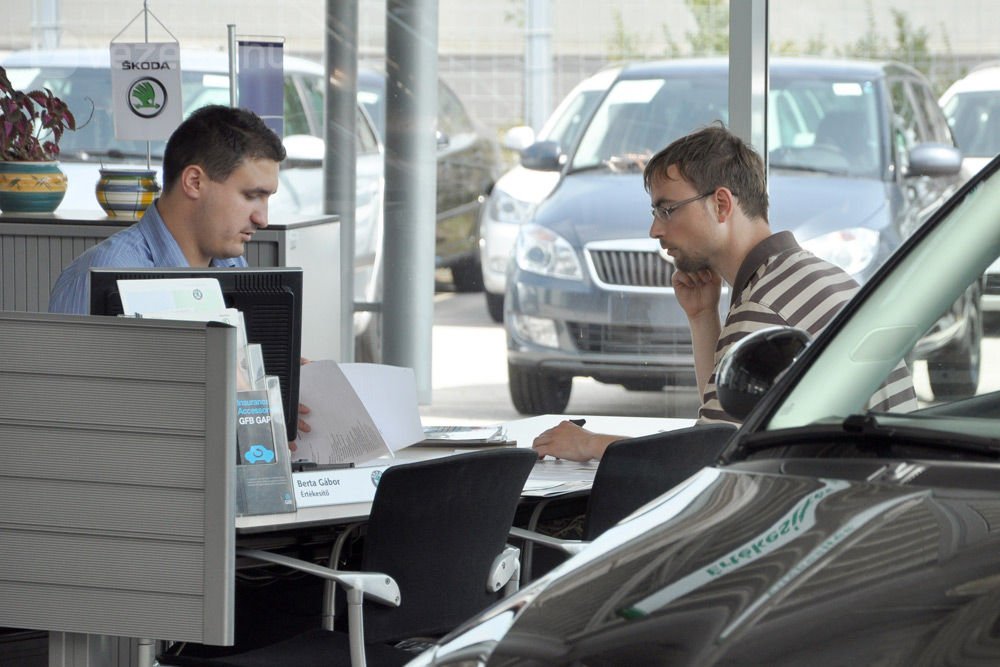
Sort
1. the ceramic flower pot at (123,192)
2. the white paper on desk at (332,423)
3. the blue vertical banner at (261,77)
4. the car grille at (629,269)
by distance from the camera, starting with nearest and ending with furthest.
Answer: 1. the white paper on desk at (332,423)
2. the ceramic flower pot at (123,192)
3. the blue vertical banner at (261,77)
4. the car grille at (629,269)

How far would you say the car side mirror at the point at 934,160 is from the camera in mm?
6332

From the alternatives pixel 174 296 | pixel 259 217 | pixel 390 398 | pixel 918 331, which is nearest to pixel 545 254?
pixel 259 217

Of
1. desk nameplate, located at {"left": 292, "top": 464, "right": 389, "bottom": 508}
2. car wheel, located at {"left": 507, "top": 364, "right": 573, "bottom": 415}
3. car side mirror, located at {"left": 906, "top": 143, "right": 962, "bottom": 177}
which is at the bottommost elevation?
car wheel, located at {"left": 507, "top": 364, "right": 573, "bottom": 415}

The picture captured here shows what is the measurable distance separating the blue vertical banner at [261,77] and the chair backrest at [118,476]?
354 centimetres

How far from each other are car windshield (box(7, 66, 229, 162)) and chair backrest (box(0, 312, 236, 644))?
428 cm

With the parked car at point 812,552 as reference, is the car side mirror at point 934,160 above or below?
above

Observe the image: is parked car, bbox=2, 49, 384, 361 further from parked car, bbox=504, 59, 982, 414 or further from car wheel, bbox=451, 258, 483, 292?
parked car, bbox=504, 59, 982, 414

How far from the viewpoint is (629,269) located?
21.6ft

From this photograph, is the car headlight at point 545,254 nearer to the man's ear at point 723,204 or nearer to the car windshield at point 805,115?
the car windshield at point 805,115

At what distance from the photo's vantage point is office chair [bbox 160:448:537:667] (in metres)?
2.96

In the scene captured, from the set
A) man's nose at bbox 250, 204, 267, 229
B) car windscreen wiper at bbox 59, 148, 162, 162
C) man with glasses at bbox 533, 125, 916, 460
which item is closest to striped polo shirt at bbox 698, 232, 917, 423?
man with glasses at bbox 533, 125, 916, 460

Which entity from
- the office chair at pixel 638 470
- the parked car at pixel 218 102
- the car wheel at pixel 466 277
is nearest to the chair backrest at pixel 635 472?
the office chair at pixel 638 470

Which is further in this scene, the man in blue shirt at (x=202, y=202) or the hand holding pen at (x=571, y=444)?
the man in blue shirt at (x=202, y=202)

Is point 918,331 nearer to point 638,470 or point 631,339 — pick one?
→ point 638,470
